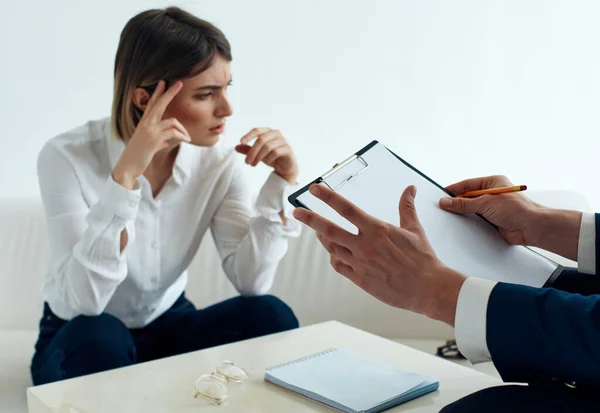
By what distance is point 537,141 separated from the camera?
2631mm

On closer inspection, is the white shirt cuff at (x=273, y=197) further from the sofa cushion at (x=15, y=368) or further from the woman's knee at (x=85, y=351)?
the sofa cushion at (x=15, y=368)

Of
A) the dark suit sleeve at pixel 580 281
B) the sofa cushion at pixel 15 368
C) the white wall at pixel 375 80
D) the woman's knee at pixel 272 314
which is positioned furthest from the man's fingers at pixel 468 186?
the white wall at pixel 375 80

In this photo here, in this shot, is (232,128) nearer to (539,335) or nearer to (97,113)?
(97,113)

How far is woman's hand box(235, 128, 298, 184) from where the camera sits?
170 centimetres

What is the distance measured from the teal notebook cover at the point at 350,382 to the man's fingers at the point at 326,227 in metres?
0.26

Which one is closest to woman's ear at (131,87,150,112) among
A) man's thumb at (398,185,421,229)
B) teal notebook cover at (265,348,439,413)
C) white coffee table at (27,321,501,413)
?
white coffee table at (27,321,501,413)

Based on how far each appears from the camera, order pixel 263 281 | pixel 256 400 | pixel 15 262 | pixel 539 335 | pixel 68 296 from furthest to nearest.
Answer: pixel 15 262
pixel 263 281
pixel 68 296
pixel 256 400
pixel 539 335

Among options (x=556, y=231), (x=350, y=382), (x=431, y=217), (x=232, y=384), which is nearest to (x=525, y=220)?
(x=556, y=231)

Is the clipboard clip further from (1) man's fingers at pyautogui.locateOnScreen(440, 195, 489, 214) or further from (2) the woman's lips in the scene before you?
(2) the woman's lips

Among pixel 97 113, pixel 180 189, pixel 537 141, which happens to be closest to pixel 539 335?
pixel 180 189

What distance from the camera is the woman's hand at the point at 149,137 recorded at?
1537mm

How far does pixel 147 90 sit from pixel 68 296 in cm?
50

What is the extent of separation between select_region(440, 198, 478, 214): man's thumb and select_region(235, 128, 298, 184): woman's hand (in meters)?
0.64

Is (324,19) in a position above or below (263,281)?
above
